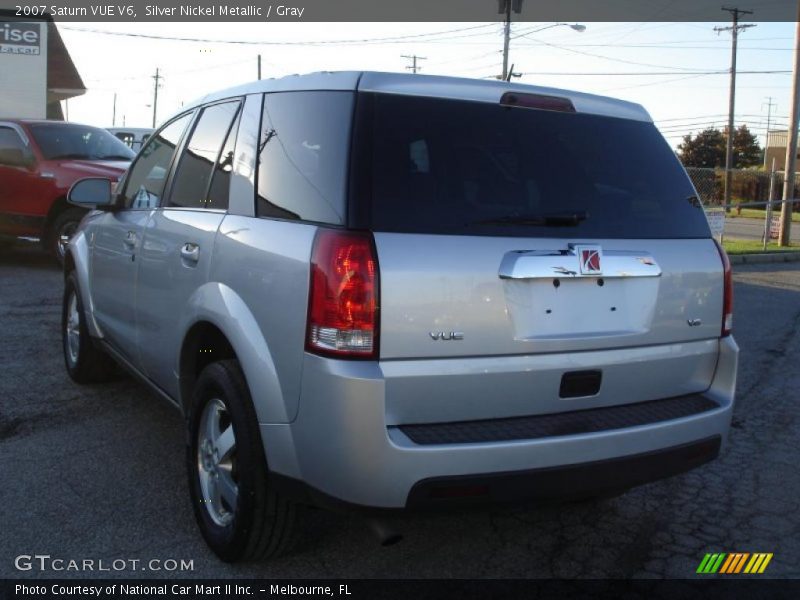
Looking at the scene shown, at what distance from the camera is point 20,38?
2570 centimetres

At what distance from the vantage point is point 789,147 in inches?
827

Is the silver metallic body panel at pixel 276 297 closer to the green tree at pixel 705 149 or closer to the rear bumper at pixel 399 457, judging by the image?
the rear bumper at pixel 399 457

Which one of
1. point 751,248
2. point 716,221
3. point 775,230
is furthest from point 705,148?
point 716,221

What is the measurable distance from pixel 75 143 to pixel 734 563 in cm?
1062

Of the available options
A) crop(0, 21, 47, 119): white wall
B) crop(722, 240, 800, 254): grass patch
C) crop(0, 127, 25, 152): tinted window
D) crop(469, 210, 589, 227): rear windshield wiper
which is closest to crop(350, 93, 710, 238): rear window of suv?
crop(469, 210, 589, 227): rear windshield wiper

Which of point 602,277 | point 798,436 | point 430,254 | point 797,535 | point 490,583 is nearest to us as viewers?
point 430,254

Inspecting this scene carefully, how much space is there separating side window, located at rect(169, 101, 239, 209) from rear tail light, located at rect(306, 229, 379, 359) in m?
1.00

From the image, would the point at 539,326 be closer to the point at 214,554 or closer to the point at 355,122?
the point at 355,122

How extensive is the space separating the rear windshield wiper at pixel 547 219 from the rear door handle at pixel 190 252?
134 centimetres

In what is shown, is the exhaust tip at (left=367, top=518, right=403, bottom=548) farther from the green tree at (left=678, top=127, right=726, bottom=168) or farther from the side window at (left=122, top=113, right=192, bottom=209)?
the green tree at (left=678, top=127, right=726, bottom=168)

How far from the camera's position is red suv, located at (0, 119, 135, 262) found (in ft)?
36.4

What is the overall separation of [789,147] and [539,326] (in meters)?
20.6

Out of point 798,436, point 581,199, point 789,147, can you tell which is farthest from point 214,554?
point 789,147

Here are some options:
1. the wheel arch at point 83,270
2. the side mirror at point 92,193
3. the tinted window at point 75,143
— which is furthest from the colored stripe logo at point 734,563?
the tinted window at point 75,143
